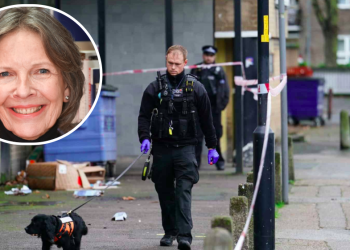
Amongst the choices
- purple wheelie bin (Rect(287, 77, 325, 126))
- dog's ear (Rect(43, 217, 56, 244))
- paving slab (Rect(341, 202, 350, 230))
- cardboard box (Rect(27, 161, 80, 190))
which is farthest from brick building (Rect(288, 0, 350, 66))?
dog's ear (Rect(43, 217, 56, 244))

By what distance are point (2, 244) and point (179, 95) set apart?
88.6 inches

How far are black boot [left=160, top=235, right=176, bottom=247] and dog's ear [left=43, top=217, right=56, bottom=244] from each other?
1.40 meters

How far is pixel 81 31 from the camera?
306 inches

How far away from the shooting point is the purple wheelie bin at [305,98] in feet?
81.4

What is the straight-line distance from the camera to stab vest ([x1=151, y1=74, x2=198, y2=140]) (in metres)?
6.87

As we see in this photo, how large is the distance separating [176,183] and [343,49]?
43167mm

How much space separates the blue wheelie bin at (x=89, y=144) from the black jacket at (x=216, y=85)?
173cm

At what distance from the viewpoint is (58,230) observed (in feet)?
19.9

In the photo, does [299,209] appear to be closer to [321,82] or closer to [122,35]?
[122,35]

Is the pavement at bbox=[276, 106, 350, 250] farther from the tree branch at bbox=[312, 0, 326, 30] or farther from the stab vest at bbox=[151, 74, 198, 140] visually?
the tree branch at bbox=[312, 0, 326, 30]

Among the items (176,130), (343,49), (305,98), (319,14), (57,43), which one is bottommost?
(305,98)

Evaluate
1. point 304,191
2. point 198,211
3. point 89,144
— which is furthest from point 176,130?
point 89,144

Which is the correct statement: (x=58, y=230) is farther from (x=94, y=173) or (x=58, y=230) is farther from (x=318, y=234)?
(x=94, y=173)

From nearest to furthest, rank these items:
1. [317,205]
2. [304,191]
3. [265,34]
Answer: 1. [265,34]
2. [317,205]
3. [304,191]
